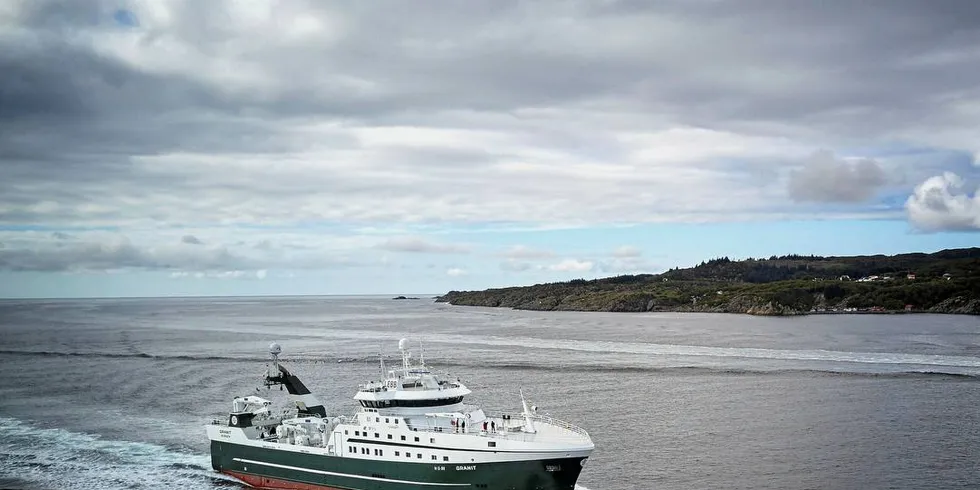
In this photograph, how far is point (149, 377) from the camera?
77.3 meters

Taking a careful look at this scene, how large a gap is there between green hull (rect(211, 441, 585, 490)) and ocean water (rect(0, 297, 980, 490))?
73.9 inches

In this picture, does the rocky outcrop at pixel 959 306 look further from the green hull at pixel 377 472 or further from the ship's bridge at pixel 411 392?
the green hull at pixel 377 472

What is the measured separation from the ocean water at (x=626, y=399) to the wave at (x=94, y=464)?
0.48 feet

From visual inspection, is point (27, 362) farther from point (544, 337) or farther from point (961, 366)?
point (961, 366)

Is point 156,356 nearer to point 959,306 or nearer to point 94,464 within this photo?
point 94,464

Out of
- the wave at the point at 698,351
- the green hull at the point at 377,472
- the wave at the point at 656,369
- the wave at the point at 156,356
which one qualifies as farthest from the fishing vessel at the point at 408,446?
the wave at the point at 698,351

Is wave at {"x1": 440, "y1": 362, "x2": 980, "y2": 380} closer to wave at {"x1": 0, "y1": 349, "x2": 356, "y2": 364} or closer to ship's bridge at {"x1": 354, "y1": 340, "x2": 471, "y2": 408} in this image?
wave at {"x1": 0, "y1": 349, "x2": 356, "y2": 364}

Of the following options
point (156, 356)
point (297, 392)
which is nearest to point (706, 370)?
point (297, 392)

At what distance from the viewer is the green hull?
1296 inches

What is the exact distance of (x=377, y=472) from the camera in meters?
35.8

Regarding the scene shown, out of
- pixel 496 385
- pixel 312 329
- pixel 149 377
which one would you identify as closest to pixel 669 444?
pixel 496 385

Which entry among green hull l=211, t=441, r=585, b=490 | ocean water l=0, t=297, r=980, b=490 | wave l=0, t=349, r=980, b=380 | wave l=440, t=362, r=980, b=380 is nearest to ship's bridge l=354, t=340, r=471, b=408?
green hull l=211, t=441, r=585, b=490

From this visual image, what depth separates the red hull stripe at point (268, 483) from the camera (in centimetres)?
3938

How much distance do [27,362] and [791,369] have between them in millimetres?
89148
